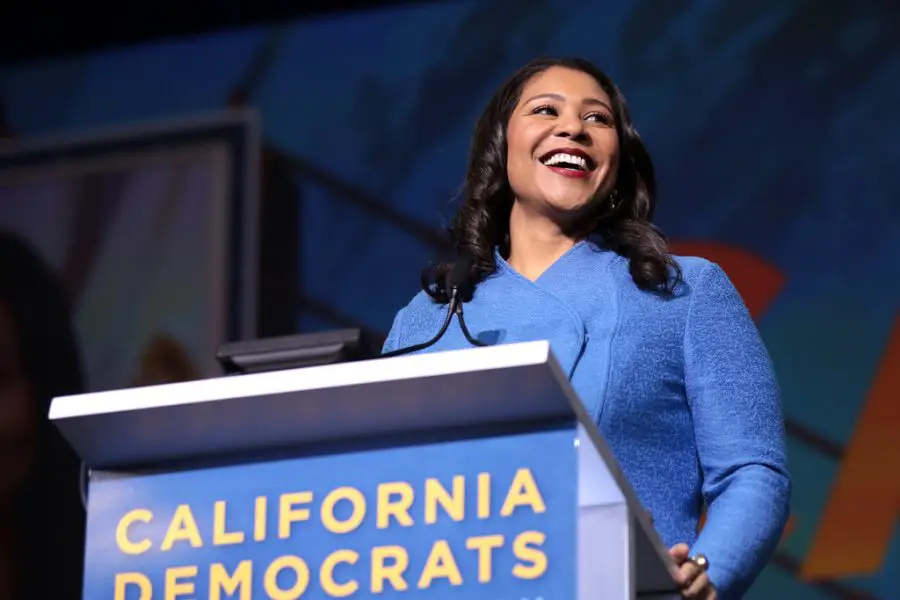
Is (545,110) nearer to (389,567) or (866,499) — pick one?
(389,567)

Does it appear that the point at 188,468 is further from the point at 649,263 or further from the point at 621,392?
the point at 649,263

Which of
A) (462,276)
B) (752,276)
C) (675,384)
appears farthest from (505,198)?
(752,276)

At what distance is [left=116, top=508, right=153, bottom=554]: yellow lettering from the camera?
1.36 metres

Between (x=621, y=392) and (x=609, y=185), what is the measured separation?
1.24ft

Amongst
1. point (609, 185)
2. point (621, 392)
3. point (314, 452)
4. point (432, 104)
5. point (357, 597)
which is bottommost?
point (357, 597)

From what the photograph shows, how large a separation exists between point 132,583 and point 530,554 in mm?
352

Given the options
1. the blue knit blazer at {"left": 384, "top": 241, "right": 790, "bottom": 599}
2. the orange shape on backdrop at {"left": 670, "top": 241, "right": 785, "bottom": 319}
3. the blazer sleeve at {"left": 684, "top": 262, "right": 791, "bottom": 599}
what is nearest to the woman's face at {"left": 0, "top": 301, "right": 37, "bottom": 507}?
the orange shape on backdrop at {"left": 670, "top": 241, "right": 785, "bottom": 319}

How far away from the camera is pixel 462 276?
1.91 meters

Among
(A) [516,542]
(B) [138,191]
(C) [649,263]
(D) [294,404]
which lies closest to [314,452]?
(D) [294,404]

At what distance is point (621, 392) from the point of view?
171cm

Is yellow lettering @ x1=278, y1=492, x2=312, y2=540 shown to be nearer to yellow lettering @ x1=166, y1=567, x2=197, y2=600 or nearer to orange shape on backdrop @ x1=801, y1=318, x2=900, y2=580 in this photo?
yellow lettering @ x1=166, y1=567, x2=197, y2=600

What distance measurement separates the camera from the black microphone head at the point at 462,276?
1889 mm

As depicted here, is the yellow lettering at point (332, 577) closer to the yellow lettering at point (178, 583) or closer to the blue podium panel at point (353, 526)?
the blue podium panel at point (353, 526)

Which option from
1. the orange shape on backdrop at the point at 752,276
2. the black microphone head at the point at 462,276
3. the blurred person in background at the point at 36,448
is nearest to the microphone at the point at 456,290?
the black microphone head at the point at 462,276
